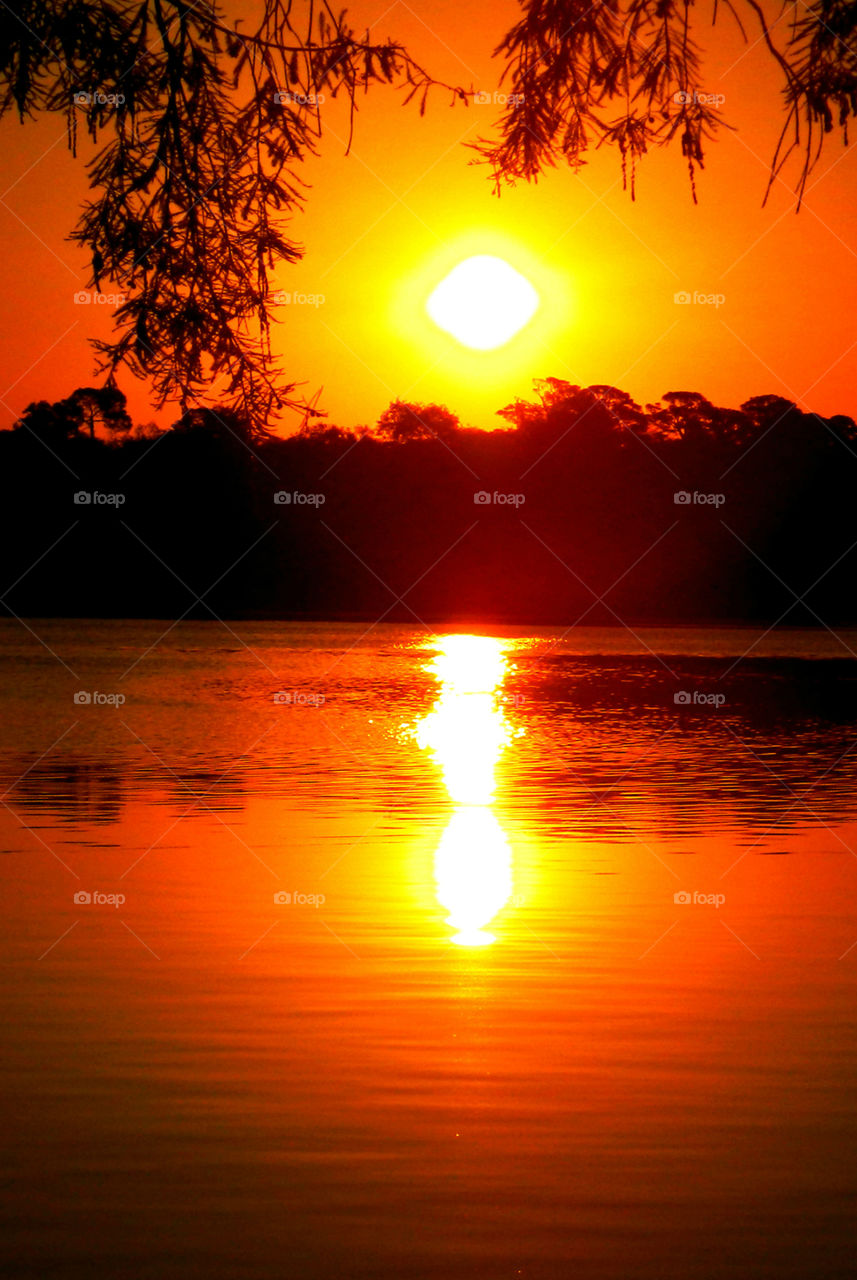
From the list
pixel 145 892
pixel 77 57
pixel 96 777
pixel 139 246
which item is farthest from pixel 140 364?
pixel 96 777

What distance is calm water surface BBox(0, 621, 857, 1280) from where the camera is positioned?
268 inches

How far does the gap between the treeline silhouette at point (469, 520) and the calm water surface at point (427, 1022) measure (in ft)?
291

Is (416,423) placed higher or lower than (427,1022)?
higher

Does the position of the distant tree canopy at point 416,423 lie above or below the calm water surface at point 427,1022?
above

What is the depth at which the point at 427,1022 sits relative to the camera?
968 centimetres

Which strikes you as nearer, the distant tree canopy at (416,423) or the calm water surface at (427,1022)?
the calm water surface at (427,1022)

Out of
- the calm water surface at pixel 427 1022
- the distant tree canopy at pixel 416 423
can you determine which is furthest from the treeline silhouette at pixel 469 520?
the calm water surface at pixel 427 1022

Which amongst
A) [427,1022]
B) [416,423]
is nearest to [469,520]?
[416,423]

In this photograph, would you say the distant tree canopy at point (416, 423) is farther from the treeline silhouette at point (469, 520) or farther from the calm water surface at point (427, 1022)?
the calm water surface at point (427, 1022)

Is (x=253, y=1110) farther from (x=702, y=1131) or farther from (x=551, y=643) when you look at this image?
(x=551, y=643)

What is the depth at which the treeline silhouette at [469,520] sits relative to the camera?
116 meters

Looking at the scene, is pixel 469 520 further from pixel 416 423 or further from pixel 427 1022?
pixel 427 1022

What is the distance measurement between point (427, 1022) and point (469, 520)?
401 ft

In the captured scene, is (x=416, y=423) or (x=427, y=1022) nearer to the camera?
(x=427, y=1022)
